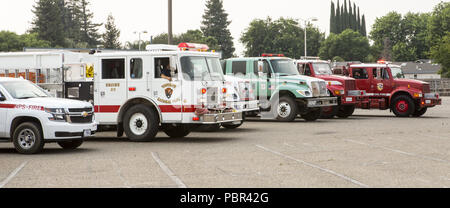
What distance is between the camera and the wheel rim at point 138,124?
1677 cm

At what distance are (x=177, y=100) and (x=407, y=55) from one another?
12715 cm

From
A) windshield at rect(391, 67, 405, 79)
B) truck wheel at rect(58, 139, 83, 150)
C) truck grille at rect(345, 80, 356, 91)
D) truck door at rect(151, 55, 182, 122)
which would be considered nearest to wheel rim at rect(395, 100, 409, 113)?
windshield at rect(391, 67, 405, 79)

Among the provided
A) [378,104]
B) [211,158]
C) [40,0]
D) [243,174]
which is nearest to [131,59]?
[211,158]

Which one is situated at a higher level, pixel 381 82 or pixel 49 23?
pixel 49 23

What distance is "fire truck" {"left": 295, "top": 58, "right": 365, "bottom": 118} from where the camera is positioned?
2569 centimetres

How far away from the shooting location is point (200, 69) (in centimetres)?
1684

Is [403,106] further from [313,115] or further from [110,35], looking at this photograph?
[110,35]

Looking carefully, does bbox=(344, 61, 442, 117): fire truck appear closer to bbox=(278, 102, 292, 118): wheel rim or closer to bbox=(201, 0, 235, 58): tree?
bbox=(278, 102, 292, 118): wheel rim

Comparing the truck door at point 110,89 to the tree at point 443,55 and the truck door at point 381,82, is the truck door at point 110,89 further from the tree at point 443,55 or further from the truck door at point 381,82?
the tree at point 443,55

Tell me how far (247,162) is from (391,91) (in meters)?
16.3

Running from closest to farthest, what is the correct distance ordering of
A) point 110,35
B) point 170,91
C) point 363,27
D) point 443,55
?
point 170,91, point 443,55, point 110,35, point 363,27

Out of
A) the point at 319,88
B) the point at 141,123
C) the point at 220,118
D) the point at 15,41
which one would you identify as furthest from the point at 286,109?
the point at 15,41
